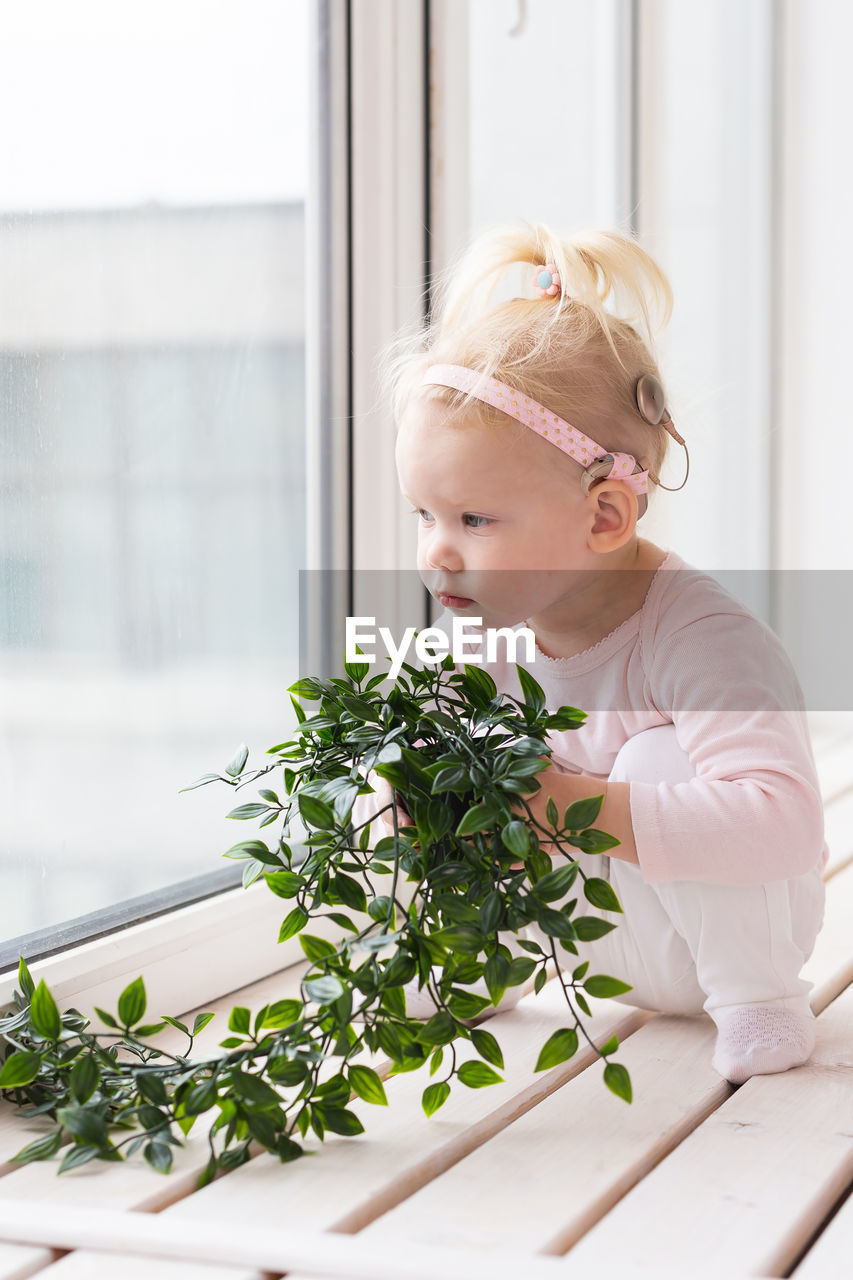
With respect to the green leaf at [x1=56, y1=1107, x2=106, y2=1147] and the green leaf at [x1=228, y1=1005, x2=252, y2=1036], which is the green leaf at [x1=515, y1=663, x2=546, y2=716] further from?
the green leaf at [x1=56, y1=1107, x2=106, y2=1147]

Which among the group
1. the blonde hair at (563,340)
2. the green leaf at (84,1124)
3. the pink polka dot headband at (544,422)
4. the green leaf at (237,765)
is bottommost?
the green leaf at (84,1124)

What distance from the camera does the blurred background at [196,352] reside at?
1106mm

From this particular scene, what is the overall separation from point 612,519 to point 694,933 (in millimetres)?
333

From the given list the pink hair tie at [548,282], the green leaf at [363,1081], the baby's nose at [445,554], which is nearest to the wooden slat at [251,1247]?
the green leaf at [363,1081]

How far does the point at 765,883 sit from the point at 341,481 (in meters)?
0.67

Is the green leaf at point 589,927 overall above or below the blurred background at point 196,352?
below

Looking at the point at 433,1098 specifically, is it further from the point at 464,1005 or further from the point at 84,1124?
the point at 84,1124

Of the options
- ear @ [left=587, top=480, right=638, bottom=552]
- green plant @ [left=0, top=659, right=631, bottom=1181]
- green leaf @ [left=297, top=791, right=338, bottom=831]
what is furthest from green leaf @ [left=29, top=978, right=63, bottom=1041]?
ear @ [left=587, top=480, right=638, bottom=552]

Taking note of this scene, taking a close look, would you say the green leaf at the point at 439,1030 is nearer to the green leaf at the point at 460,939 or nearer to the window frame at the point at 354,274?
the green leaf at the point at 460,939

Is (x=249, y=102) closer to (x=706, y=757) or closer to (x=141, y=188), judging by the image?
(x=141, y=188)

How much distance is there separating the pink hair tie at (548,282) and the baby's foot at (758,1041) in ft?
1.95

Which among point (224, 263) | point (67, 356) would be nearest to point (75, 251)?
point (67, 356)

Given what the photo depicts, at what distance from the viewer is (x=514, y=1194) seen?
0.82m

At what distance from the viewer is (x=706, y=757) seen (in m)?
1.02
